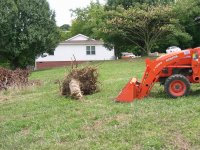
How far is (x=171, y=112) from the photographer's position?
317 inches

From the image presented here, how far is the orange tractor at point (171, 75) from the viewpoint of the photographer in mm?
9766

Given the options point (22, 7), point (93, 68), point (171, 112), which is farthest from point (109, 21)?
point (171, 112)

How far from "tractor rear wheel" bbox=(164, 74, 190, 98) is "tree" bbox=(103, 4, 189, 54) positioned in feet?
65.3

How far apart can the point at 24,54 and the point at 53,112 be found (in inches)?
1018

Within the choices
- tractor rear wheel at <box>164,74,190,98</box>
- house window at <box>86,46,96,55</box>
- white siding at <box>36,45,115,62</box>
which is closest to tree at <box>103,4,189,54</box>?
house window at <box>86,46,96,55</box>

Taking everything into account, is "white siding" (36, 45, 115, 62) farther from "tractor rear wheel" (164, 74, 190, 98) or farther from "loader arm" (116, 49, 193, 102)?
"tractor rear wheel" (164, 74, 190, 98)

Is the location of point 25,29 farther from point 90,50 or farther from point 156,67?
point 156,67

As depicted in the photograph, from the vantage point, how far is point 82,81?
12.5 meters

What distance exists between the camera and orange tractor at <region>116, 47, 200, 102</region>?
384 inches

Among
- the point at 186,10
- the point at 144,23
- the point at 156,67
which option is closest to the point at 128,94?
the point at 156,67

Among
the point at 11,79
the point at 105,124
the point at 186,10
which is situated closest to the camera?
the point at 105,124

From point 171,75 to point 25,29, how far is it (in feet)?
80.5

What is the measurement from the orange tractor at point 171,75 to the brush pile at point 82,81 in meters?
2.26

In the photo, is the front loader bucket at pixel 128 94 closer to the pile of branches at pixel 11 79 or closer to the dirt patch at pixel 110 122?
the dirt patch at pixel 110 122
